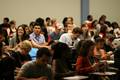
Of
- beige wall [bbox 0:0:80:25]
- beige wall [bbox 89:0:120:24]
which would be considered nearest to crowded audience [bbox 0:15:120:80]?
beige wall [bbox 0:0:80:25]

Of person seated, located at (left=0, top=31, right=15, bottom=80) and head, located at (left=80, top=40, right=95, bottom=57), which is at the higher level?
head, located at (left=80, top=40, right=95, bottom=57)

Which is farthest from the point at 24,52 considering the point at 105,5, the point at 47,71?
the point at 105,5

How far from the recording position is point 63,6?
18391 millimetres

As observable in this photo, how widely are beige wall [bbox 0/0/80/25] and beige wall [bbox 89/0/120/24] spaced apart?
961mm

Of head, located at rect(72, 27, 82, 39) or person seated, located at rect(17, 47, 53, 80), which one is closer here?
person seated, located at rect(17, 47, 53, 80)

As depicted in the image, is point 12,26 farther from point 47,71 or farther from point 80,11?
point 47,71

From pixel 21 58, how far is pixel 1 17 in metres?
8.66

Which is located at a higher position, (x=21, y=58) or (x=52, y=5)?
(x=52, y=5)

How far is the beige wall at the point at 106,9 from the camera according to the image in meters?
19.2

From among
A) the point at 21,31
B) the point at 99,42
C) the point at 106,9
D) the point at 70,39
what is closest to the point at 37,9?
the point at 106,9

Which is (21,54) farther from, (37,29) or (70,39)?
(70,39)

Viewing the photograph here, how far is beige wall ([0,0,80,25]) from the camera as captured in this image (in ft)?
55.8

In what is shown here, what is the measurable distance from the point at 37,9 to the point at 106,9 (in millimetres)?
3986

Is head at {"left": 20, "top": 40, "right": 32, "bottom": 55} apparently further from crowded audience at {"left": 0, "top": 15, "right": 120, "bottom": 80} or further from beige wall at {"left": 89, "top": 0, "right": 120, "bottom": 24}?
beige wall at {"left": 89, "top": 0, "right": 120, "bottom": 24}
